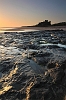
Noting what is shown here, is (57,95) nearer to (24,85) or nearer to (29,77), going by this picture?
(24,85)

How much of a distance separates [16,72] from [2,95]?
2.29m

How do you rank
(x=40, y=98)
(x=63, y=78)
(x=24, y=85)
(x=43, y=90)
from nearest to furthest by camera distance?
(x=40, y=98) < (x=43, y=90) < (x=24, y=85) < (x=63, y=78)

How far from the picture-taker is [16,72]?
7031 millimetres

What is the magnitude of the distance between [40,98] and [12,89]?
3.55 feet

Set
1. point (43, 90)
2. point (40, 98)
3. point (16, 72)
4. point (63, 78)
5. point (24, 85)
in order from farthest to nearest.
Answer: point (16, 72) < point (63, 78) < point (24, 85) < point (43, 90) < point (40, 98)

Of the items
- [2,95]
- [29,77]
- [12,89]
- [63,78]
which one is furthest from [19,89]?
[63,78]

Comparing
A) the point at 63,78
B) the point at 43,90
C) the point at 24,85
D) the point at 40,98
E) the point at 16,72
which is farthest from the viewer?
the point at 16,72

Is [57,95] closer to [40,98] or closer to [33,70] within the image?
[40,98]

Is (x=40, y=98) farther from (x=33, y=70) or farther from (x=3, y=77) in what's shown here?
(x=33, y=70)

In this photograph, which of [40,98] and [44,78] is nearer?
[40,98]

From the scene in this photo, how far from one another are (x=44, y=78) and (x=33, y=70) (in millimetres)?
1342

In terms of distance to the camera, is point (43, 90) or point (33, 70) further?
point (33, 70)

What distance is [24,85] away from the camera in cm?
559

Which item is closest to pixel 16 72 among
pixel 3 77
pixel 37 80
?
pixel 3 77
